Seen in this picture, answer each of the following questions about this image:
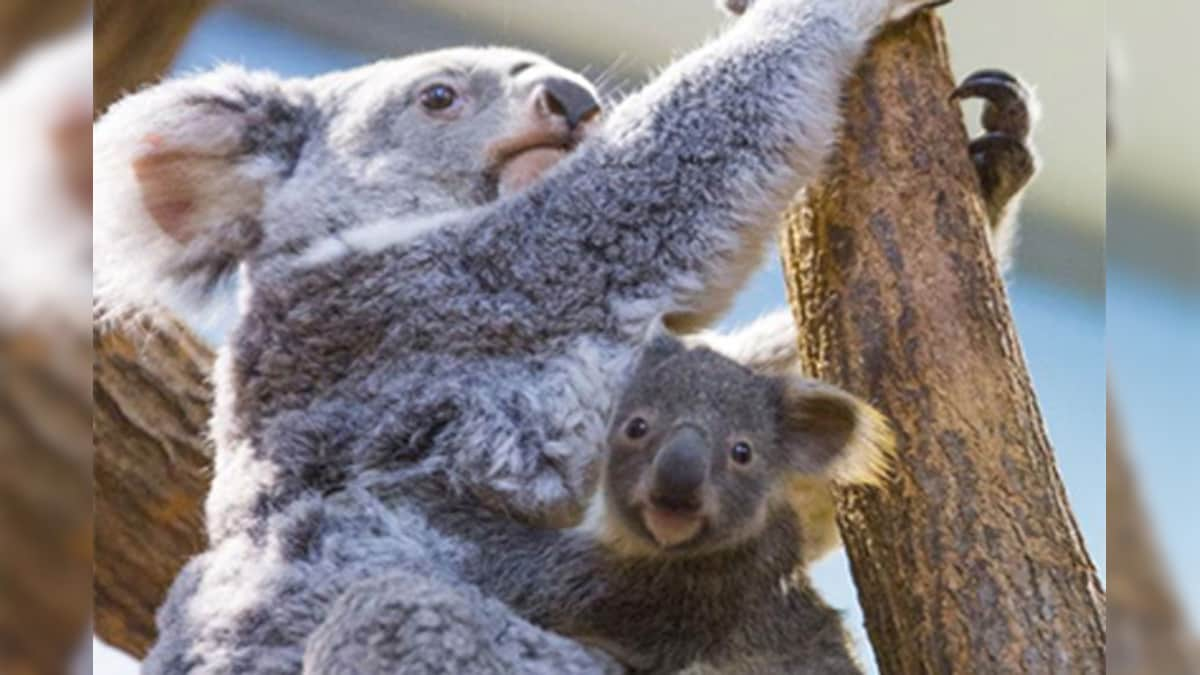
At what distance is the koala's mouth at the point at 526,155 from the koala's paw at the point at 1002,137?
769 millimetres

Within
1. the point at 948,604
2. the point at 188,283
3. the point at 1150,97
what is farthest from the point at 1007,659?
the point at 188,283

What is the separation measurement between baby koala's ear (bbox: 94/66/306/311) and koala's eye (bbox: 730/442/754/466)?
124cm

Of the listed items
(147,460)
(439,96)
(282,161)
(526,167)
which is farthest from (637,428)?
(147,460)

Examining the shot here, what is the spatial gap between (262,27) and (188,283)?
62 cm

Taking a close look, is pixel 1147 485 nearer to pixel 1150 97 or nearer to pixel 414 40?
pixel 1150 97

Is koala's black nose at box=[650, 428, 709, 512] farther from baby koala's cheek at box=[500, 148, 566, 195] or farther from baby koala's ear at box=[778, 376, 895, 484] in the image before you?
baby koala's cheek at box=[500, 148, 566, 195]

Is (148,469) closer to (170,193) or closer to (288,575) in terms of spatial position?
(170,193)

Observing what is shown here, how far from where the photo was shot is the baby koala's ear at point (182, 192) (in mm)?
3113

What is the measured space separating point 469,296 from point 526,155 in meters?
0.35

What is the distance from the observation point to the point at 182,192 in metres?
3.17

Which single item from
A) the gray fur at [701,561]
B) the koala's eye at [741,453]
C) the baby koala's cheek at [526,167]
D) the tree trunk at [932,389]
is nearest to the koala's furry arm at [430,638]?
the gray fur at [701,561]

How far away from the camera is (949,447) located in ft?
8.10

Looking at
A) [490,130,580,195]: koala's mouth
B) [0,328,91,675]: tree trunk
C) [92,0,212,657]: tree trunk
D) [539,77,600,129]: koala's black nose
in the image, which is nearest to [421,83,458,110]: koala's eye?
[490,130,580,195]: koala's mouth

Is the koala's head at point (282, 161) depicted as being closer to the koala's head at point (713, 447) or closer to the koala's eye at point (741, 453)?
the koala's head at point (713, 447)
